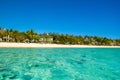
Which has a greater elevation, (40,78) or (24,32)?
(24,32)

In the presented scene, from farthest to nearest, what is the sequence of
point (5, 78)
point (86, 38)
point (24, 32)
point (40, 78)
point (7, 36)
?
point (86, 38)
point (24, 32)
point (7, 36)
point (40, 78)
point (5, 78)

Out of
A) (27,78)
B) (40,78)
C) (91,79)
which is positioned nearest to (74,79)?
(91,79)

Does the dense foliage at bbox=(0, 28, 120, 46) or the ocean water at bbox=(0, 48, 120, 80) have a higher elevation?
the dense foliage at bbox=(0, 28, 120, 46)

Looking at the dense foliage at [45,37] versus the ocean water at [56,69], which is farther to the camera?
the dense foliage at [45,37]

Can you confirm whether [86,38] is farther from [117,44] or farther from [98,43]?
[117,44]

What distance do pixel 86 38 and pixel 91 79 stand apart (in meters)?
118

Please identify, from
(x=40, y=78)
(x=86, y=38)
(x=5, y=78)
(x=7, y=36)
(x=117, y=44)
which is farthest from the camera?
(x=117, y=44)

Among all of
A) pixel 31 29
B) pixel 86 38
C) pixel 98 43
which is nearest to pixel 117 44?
pixel 98 43

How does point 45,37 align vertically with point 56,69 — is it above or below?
above

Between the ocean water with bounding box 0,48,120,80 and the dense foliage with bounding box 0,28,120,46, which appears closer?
the ocean water with bounding box 0,48,120,80

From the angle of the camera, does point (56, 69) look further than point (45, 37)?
No

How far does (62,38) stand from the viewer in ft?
333

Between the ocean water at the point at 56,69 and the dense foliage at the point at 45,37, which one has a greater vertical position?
the dense foliage at the point at 45,37

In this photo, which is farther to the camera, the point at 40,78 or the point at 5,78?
the point at 40,78
